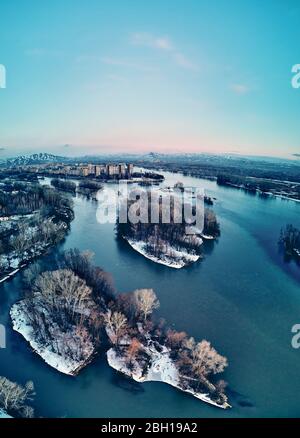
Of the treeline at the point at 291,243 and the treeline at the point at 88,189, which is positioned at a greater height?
the treeline at the point at 88,189

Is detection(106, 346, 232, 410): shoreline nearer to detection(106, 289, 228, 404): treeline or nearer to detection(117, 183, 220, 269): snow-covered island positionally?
detection(106, 289, 228, 404): treeline

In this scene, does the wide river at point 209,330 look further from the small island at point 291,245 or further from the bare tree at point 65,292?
the bare tree at point 65,292

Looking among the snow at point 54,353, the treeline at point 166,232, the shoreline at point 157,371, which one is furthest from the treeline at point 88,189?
the shoreline at point 157,371

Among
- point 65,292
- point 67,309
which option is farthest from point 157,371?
point 65,292

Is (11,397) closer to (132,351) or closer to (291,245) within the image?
(132,351)

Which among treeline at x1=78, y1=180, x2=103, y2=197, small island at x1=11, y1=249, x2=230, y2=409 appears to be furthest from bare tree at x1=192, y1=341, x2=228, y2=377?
treeline at x1=78, y1=180, x2=103, y2=197
